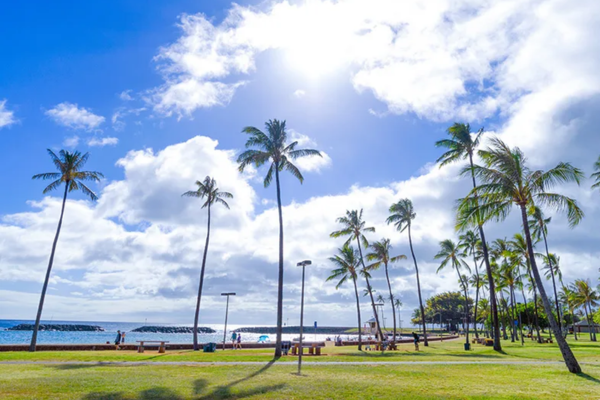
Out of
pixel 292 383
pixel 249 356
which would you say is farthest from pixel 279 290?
pixel 292 383

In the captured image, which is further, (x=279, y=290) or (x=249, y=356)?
(x=279, y=290)

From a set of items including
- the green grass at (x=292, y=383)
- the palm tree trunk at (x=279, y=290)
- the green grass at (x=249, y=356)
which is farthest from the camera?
the palm tree trunk at (x=279, y=290)

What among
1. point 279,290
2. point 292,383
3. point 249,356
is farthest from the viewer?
point 279,290

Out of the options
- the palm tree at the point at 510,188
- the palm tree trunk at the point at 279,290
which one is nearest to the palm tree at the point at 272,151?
the palm tree trunk at the point at 279,290

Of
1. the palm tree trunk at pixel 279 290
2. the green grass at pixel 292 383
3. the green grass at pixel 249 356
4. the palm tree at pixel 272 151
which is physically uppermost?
the palm tree at pixel 272 151

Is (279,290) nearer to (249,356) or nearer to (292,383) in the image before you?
(249,356)

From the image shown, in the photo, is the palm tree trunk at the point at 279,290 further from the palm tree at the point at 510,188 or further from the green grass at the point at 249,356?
the palm tree at the point at 510,188

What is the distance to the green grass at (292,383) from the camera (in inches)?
443

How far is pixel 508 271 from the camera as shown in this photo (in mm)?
52375

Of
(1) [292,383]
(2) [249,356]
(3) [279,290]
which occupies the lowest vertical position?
(2) [249,356]

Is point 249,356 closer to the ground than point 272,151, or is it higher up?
closer to the ground

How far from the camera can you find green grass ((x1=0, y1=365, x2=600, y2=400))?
1125 cm

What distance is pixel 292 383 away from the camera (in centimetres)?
1366

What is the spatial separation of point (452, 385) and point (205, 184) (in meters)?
31.9
